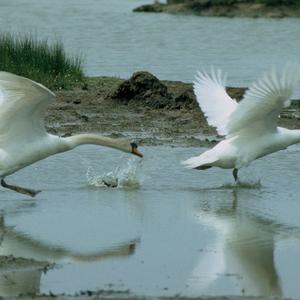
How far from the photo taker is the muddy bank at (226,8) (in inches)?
1757

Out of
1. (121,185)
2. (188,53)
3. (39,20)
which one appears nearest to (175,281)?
(121,185)

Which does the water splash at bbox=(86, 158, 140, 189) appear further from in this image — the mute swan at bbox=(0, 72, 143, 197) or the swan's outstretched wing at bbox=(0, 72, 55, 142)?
the swan's outstretched wing at bbox=(0, 72, 55, 142)

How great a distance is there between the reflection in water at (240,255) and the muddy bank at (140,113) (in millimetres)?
4583

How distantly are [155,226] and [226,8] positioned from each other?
1437 inches

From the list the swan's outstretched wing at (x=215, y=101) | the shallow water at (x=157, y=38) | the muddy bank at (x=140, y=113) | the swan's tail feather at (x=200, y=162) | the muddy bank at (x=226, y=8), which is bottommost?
the muddy bank at (x=226, y=8)

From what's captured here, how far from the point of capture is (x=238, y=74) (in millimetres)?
24547

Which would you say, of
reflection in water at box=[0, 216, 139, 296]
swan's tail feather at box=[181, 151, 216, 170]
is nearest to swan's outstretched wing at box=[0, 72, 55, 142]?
reflection in water at box=[0, 216, 139, 296]

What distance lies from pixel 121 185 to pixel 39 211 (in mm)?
1817

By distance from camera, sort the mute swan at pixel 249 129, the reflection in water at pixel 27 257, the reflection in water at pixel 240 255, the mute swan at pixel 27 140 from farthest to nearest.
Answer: the mute swan at pixel 249 129, the mute swan at pixel 27 140, the reflection in water at pixel 240 255, the reflection in water at pixel 27 257

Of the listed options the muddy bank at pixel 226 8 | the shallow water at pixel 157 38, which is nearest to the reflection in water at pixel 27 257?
the shallow water at pixel 157 38

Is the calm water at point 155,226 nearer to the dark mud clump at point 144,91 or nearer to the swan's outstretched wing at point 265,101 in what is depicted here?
the swan's outstretched wing at point 265,101

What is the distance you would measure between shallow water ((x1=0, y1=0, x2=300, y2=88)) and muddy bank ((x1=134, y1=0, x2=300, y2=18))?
1.27m

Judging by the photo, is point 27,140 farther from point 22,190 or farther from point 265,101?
point 265,101

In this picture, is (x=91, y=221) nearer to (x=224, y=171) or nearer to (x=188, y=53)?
(x=224, y=171)
